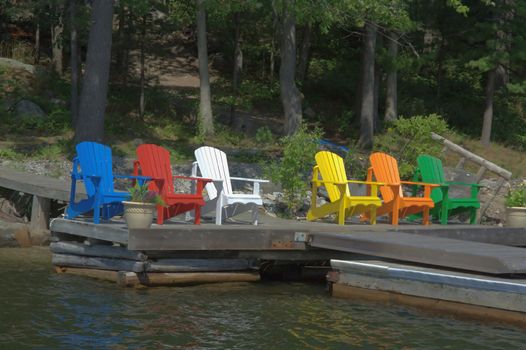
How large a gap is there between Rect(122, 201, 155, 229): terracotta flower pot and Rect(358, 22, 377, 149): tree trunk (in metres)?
12.8

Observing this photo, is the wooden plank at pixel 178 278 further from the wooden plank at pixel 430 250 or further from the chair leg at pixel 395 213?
the chair leg at pixel 395 213

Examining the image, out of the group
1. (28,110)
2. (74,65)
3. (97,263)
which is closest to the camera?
(97,263)

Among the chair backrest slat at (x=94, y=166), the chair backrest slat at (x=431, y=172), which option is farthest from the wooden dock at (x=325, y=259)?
the chair backrest slat at (x=431, y=172)

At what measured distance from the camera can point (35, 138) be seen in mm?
18375

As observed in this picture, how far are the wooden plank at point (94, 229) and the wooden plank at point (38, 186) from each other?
100 centimetres

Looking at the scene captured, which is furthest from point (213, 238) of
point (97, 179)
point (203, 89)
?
point (203, 89)

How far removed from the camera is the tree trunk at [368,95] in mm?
21719

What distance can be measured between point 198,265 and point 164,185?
3.15 feet

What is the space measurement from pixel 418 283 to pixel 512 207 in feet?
14.4

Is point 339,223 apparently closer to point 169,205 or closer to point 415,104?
point 169,205

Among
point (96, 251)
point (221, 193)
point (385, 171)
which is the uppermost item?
point (385, 171)

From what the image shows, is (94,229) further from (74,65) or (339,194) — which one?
(74,65)

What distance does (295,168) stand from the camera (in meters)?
13.4

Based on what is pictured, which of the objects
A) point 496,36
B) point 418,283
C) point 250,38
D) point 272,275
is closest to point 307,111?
point 250,38
